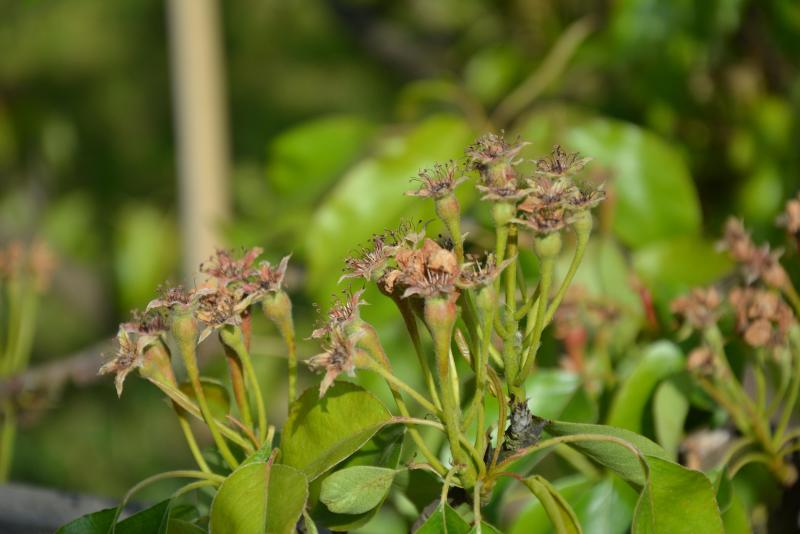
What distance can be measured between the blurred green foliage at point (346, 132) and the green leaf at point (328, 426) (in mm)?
143

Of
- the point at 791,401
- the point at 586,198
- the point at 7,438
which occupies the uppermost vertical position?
the point at 586,198

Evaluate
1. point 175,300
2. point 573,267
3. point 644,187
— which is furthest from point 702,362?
point 644,187

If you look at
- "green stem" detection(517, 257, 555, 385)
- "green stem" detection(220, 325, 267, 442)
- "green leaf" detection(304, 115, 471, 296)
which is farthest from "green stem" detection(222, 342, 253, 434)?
"green leaf" detection(304, 115, 471, 296)

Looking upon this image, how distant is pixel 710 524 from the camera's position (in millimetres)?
320

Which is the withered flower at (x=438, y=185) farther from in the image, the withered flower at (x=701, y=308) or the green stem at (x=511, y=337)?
the withered flower at (x=701, y=308)

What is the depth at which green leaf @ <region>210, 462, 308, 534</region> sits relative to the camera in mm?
308

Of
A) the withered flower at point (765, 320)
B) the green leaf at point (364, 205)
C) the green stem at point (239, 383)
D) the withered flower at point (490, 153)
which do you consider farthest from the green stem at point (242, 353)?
the green leaf at point (364, 205)

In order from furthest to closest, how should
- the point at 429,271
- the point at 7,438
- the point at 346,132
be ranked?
the point at 346,132, the point at 7,438, the point at 429,271

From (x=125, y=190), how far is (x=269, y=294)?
2003mm

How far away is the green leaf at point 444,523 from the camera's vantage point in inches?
12.8

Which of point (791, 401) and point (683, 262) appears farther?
point (683, 262)

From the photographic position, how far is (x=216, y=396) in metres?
0.41

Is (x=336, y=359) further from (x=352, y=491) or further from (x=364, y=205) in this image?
(x=364, y=205)

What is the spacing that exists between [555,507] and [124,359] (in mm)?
156
